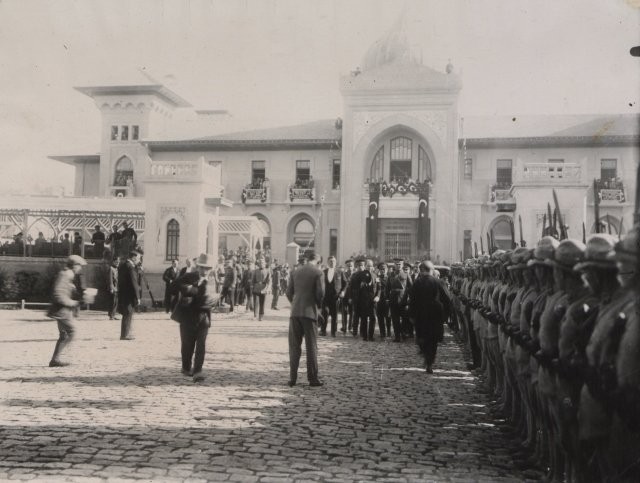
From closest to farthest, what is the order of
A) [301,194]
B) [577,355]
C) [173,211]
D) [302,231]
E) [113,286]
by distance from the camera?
[577,355], [113,286], [173,211], [301,194], [302,231]

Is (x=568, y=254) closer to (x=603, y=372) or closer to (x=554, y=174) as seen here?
(x=603, y=372)

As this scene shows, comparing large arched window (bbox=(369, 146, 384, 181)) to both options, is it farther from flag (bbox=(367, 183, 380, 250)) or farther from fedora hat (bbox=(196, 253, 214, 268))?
fedora hat (bbox=(196, 253, 214, 268))

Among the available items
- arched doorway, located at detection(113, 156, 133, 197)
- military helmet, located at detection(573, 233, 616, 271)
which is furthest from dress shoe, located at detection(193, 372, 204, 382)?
arched doorway, located at detection(113, 156, 133, 197)

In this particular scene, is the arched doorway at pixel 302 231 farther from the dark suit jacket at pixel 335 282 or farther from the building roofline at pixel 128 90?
the dark suit jacket at pixel 335 282

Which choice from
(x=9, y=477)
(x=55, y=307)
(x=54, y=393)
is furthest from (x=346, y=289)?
(x=9, y=477)

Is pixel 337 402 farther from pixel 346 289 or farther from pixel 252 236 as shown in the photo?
pixel 252 236

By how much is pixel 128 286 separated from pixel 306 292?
586cm

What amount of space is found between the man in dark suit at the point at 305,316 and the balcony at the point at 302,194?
30438 mm

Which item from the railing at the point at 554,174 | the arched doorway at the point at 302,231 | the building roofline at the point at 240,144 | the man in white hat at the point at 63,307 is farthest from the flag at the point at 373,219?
the man in white hat at the point at 63,307

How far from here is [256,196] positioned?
40469 millimetres

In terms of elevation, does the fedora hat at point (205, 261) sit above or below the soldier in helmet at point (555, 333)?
above

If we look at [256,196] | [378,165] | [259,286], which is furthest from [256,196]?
[259,286]

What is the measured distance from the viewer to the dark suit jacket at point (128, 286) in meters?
14.0

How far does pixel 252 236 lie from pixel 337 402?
25.0 meters
